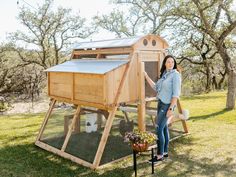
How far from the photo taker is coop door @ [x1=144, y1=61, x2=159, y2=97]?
6939mm

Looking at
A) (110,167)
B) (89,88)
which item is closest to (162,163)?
(110,167)

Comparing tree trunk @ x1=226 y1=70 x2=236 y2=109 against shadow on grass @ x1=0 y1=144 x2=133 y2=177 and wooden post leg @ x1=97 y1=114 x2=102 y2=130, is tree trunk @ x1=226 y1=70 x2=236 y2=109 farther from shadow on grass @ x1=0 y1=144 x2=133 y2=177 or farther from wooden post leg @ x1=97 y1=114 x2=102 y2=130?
shadow on grass @ x1=0 y1=144 x2=133 y2=177

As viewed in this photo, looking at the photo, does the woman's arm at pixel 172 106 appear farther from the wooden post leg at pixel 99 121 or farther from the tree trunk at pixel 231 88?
the tree trunk at pixel 231 88

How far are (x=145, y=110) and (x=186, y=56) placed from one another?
17.6m

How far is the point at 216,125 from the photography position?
955 cm

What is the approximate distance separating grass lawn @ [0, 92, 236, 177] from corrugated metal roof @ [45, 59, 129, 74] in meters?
1.93

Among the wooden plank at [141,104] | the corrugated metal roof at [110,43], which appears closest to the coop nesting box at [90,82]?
the wooden plank at [141,104]

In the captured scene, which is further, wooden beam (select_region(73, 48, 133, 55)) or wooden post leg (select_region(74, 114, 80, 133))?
wooden post leg (select_region(74, 114, 80, 133))

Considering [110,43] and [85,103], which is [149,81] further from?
[85,103]

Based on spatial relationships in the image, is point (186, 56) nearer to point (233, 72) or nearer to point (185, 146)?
point (233, 72)

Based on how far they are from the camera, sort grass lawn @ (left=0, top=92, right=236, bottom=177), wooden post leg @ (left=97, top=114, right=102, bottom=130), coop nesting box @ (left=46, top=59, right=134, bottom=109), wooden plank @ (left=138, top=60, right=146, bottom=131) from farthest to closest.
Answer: wooden post leg @ (left=97, top=114, right=102, bottom=130)
wooden plank @ (left=138, top=60, right=146, bottom=131)
coop nesting box @ (left=46, top=59, right=134, bottom=109)
grass lawn @ (left=0, top=92, right=236, bottom=177)

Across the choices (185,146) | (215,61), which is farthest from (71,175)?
(215,61)

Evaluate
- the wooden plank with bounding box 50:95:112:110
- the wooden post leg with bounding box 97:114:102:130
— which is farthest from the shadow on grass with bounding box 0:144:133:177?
the wooden plank with bounding box 50:95:112:110

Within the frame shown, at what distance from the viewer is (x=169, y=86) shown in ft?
19.1
